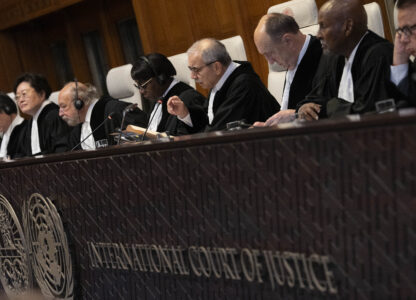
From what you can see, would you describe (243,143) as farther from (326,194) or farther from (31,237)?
(31,237)

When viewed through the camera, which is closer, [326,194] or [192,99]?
[326,194]

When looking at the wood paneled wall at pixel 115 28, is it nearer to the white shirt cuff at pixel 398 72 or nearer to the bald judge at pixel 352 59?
the bald judge at pixel 352 59

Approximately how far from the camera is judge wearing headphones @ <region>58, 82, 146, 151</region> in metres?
5.25

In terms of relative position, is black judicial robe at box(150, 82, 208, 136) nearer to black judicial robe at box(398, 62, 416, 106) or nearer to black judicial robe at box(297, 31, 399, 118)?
black judicial robe at box(297, 31, 399, 118)

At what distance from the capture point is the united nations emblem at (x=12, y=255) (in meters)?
3.38

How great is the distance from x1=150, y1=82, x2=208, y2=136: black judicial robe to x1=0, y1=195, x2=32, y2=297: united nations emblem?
1298mm

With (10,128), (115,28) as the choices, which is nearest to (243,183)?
(10,128)

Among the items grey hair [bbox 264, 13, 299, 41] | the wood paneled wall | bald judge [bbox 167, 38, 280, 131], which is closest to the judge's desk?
bald judge [bbox 167, 38, 280, 131]

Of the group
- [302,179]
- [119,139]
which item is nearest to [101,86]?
[119,139]

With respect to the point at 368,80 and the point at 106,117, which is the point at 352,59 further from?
the point at 106,117

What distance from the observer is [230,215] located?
2.30m

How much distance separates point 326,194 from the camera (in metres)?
1.98

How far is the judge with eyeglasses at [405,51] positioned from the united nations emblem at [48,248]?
155cm

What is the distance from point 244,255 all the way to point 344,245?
0.42m
